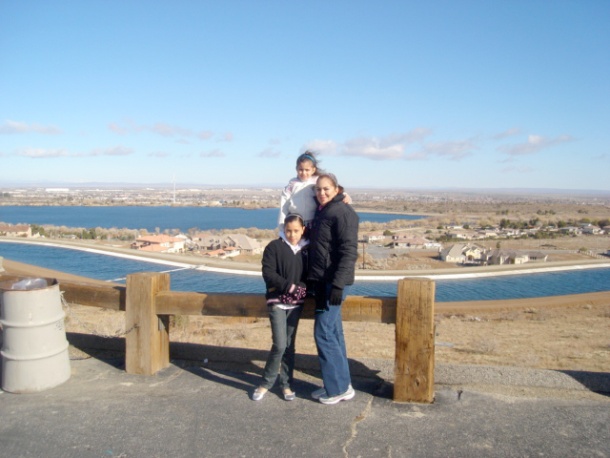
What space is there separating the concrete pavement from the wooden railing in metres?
0.17

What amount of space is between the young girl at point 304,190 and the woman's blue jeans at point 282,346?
0.66 meters

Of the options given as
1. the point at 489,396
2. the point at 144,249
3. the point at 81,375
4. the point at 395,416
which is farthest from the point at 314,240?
the point at 144,249

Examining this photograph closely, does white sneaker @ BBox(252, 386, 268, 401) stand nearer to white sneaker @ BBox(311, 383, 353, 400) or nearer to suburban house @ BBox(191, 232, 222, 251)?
white sneaker @ BBox(311, 383, 353, 400)

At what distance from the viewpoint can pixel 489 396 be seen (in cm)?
433

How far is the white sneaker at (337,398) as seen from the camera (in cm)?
421

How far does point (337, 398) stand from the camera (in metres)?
4.23

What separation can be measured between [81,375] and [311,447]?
2440 millimetres

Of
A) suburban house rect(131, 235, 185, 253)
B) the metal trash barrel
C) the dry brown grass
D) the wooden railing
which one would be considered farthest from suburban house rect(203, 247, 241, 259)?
the metal trash barrel

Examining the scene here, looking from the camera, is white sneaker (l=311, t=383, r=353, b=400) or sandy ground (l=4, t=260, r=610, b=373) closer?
white sneaker (l=311, t=383, r=353, b=400)

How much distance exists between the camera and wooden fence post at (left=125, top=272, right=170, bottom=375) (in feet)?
15.7

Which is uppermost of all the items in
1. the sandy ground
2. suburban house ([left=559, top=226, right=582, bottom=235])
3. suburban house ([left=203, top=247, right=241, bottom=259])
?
the sandy ground

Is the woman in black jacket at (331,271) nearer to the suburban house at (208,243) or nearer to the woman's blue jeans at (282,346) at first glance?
the woman's blue jeans at (282,346)

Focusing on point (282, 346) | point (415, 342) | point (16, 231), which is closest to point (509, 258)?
point (415, 342)

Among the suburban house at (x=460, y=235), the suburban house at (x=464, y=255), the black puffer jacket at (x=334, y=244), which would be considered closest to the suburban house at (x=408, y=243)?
the suburban house at (x=464, y=255)
